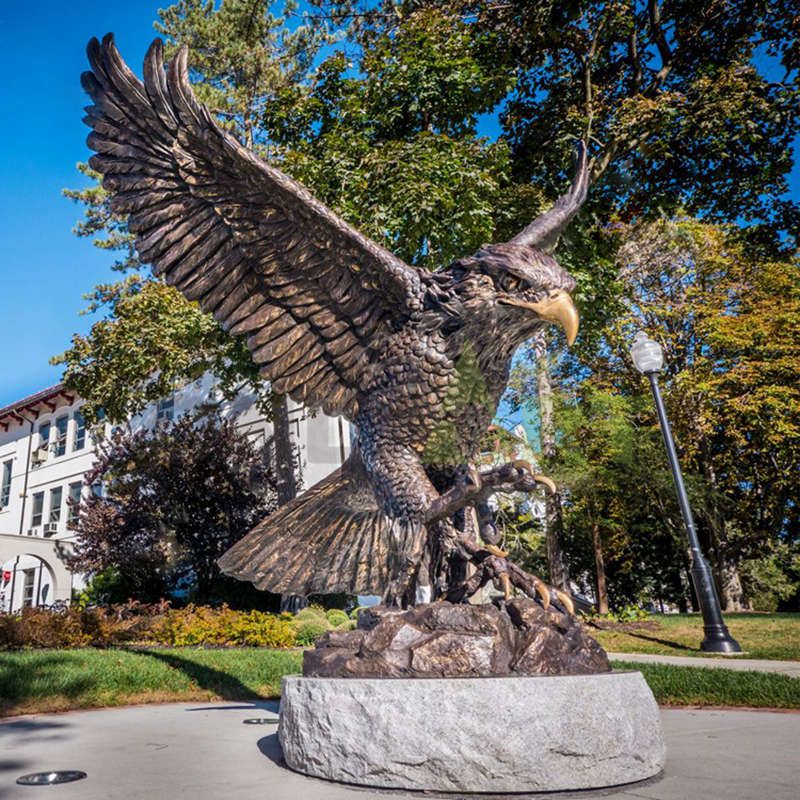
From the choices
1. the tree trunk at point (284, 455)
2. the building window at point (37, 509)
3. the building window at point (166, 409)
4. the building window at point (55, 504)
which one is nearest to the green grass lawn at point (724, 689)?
the tree trunk at point (284, 455)

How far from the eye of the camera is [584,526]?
18734 mm

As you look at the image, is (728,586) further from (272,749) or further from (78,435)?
(78,435)

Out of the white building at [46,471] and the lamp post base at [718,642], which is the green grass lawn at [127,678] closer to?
the lamp post base at [718,642]

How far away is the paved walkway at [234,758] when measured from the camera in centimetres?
253

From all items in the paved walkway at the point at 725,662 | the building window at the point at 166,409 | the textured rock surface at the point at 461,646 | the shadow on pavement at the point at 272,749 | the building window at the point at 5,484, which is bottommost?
the paved walkway at the point at 725,662

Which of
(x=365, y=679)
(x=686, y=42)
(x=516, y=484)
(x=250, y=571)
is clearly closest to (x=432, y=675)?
(x=365, y=679)

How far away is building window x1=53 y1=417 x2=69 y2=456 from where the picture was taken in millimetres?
24516

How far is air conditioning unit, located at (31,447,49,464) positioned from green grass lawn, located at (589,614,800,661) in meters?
21.9

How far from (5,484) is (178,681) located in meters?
25.3

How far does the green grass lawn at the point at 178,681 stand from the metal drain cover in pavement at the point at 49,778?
2.67 meters

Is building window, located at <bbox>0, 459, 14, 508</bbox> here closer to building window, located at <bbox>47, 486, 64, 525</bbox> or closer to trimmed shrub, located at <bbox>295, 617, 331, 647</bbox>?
building window, located at <bbox>47, 486, 64, 525</bbox>

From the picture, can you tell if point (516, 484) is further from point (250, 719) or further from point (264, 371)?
point (250, 719)

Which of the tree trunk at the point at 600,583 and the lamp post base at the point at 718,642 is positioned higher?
the tree trunk at the point at 600,583

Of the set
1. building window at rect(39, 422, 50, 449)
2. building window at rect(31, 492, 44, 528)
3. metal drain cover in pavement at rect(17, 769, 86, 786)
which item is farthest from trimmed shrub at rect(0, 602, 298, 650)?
building window at rect(39, 422, 50, 449)
